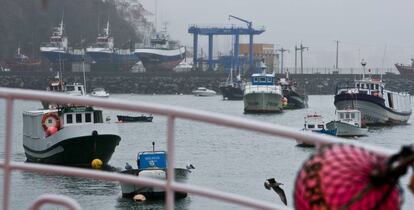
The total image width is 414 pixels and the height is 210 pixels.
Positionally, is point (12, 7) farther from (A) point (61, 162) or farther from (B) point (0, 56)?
(A) point (61, 162)

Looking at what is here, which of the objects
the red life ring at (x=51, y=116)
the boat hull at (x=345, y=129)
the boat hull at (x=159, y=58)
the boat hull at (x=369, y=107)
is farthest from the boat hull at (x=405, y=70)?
the red life ring at (x=51, y=116)

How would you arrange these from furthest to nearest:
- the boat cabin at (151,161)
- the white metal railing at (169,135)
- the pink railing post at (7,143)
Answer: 1. the boat cabin at (151,161)
2. the pink railing post at (7,143)
3. the white metal railing at (169,135)

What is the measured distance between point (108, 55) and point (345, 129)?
308 feet

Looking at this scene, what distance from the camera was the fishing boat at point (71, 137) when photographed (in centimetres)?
3222

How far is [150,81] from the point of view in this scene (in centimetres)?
13688

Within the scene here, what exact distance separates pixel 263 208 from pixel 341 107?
58797mm

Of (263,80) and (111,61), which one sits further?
(111,61)

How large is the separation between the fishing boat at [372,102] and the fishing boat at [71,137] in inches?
1111

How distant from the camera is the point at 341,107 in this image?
60.5 metres

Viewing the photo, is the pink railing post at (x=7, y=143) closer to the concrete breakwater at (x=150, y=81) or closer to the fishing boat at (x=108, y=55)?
the concrete breakwater at (x=150, y=81)

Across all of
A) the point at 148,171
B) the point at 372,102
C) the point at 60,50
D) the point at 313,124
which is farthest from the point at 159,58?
the point at 148,171

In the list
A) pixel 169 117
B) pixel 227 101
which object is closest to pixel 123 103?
pixel 169 117

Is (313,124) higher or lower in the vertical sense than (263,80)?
lower

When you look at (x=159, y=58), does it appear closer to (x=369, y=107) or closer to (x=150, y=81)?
(x=150, y=81)
